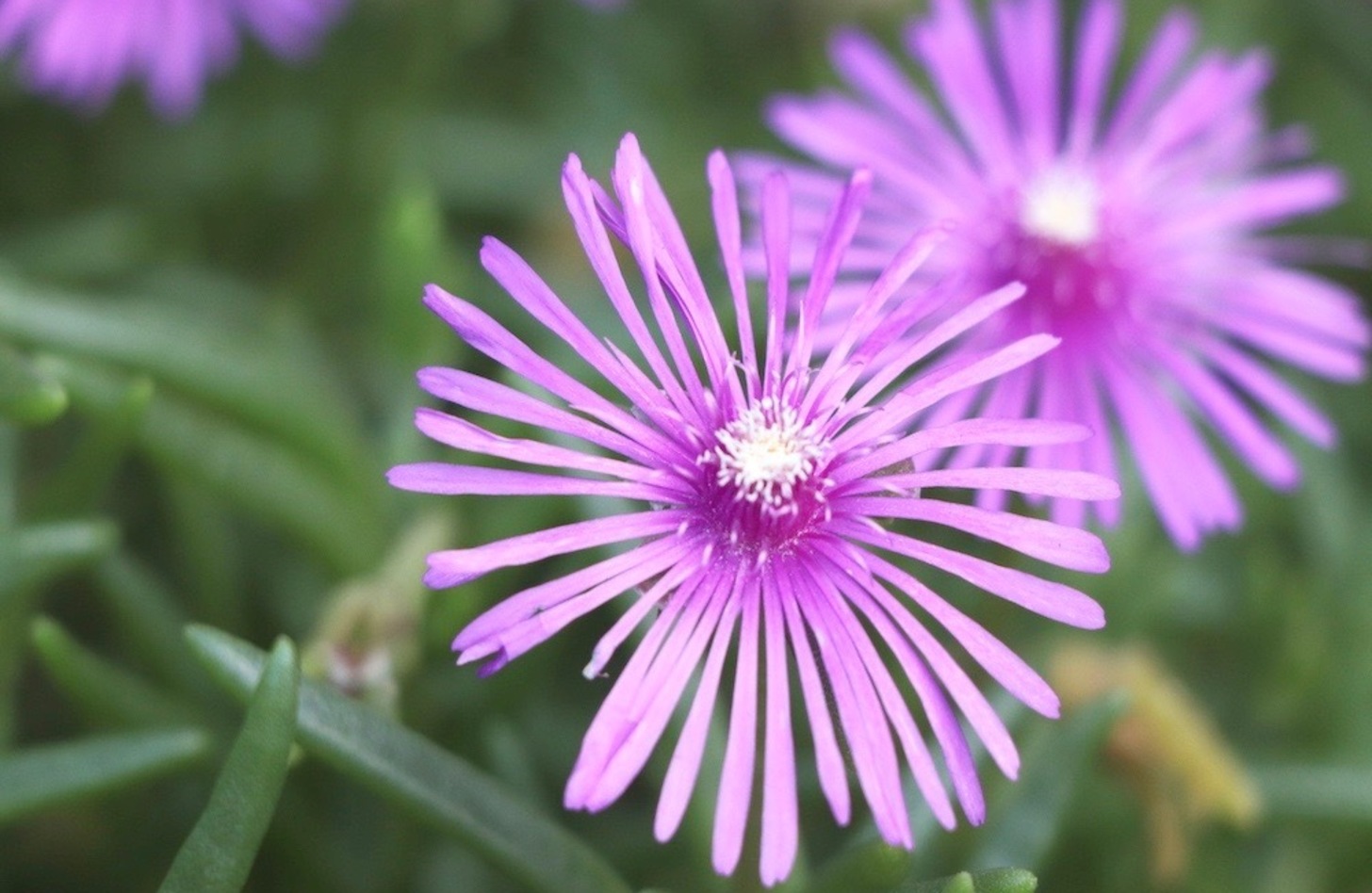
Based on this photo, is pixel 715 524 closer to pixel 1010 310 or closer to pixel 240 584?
pixel 1010 310

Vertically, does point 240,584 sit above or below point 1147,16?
below

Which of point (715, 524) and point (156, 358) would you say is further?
point (156, 358)

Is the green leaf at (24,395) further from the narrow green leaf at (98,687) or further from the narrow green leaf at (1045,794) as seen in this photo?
the narrow green leaf at (1045,794)

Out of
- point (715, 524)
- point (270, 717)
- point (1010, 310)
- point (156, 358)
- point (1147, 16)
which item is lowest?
point (270, 717)

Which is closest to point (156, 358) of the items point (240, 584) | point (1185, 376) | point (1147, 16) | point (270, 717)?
point (240, 584)

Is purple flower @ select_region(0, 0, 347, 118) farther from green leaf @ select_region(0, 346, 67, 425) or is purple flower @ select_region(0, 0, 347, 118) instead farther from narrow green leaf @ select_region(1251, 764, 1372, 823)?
narrow green leaf @ select_region(1251, 764, 1372, 823)

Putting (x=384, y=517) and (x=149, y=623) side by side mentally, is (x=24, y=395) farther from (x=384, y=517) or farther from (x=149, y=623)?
(x=384, y=517)

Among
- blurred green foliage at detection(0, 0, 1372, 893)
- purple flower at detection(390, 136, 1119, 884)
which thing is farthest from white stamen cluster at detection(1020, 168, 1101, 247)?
purple flower at detection(390, 136, 1119, 884)
